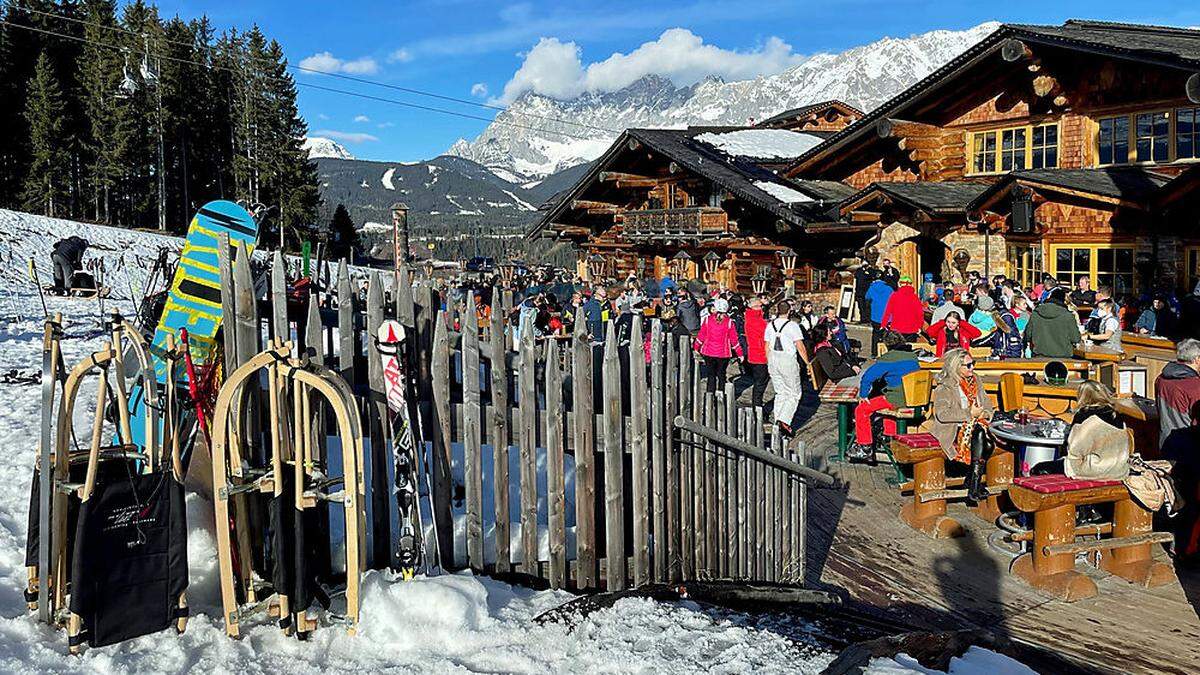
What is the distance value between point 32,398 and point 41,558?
4.82 metres

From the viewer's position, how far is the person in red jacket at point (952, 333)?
11867 millimetres

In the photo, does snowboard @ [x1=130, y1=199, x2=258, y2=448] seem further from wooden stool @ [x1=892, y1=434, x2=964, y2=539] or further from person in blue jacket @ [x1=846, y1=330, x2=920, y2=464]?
person in blue jacket @ [x1=846, y1=330, x2=920, y2=464]

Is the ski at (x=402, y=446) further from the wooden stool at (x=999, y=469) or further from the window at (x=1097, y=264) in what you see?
the window at (x=1097, y=264)

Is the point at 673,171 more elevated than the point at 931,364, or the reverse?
the point at 673,171

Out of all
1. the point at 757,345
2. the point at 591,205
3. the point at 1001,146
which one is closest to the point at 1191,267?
the point at 1001,146

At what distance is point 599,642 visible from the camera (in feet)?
14.1

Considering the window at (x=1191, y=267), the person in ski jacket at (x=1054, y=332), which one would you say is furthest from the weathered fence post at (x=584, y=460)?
the window at (x=1191, y=267)

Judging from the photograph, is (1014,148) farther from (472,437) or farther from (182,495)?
(182,495)

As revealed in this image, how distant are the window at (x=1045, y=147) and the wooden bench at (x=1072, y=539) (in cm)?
1743

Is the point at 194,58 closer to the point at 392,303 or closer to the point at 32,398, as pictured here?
the point at 32,398

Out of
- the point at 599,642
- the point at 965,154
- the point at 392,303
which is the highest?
the point at 965,154

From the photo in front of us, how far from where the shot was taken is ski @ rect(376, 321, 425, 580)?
4742 mm

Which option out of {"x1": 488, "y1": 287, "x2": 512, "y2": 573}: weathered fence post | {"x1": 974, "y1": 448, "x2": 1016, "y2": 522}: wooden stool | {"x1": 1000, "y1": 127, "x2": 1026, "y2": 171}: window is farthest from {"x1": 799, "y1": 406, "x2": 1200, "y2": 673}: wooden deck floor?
{"x1": 1000, "y1": 127, "x2": 1026, "y2": 171}: window

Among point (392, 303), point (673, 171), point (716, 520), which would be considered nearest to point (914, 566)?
point (716, 520)
